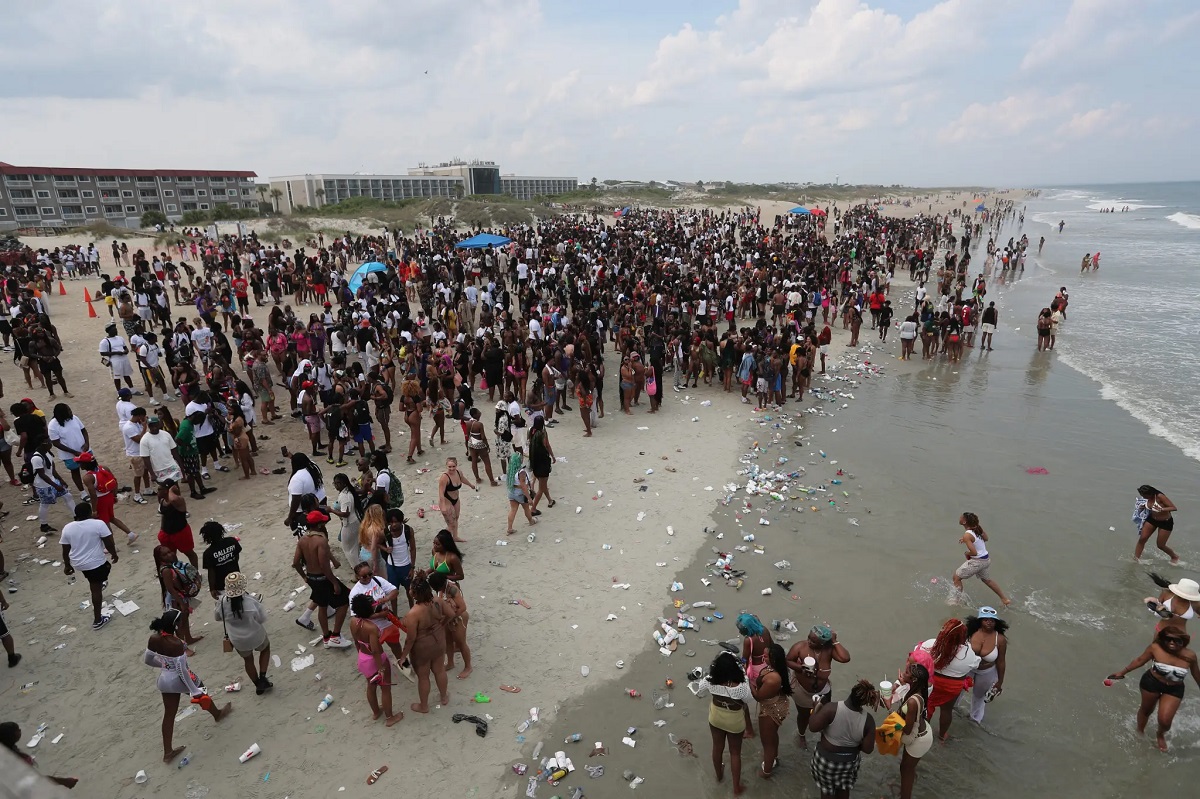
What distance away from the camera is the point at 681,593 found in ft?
24.6

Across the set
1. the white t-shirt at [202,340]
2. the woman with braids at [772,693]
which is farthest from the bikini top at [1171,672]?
→ the white t-shirt at [202,340]

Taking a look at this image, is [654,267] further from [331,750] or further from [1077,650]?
[331,750]

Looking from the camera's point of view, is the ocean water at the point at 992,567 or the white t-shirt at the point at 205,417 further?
the white t-shirt at the point at 205,417

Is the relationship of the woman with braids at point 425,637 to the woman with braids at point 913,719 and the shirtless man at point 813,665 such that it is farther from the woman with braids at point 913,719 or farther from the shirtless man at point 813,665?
the woman with braids at point 913,719

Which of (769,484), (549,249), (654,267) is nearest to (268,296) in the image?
(549,249)

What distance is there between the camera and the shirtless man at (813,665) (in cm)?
492

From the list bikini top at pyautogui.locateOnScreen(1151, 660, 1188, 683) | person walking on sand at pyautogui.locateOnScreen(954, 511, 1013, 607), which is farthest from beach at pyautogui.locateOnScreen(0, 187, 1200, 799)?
bikini top at pyautogui.locateOnScreen(1151, 660, 1188, 683)

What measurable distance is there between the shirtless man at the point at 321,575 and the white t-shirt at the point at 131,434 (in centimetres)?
469

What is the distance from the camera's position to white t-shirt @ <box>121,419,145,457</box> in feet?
30.0

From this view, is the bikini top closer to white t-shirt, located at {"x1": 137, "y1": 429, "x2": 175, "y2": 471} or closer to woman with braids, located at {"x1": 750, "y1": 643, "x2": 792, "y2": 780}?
woman with braids, located at {"x1": 750, "y1": 643, "x2": 792, "y2": 780}

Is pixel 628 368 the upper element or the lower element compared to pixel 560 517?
upper

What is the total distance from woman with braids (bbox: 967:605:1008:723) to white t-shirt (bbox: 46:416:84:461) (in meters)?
11.8

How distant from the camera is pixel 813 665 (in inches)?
194

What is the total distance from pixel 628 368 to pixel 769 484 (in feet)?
14.5
